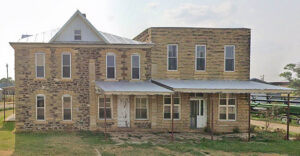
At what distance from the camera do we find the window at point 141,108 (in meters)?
17.4

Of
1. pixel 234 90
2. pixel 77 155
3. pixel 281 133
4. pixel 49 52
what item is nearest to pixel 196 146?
pixel 234 90

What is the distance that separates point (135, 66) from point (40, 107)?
23.1 ft

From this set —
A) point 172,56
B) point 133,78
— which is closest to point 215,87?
point 172,56

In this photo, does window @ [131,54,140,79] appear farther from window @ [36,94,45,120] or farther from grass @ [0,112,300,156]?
window @ [36,94,45,120]

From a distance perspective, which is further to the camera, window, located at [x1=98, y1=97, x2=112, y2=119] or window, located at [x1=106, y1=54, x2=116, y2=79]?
window, located at [x1=106, y1=54, x2=116, y2=79]

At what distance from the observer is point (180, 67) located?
58.9 ft

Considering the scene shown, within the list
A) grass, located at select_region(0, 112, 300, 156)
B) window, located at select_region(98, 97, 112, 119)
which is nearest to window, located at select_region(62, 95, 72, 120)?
grass, located at select_region(0, 112, 300, 156)

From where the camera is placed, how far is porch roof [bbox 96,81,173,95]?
14.4 metres

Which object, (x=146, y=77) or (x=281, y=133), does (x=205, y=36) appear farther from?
(x=281, y=133)

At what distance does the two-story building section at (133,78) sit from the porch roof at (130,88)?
7cm

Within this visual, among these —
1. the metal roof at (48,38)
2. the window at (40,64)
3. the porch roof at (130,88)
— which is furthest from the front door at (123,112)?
the window at (40,64)

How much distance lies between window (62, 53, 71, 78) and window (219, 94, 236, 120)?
11.1 m

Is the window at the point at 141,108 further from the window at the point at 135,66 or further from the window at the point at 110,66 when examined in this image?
the window at the point at 110,66

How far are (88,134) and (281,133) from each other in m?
13.7
